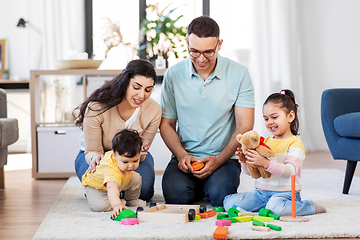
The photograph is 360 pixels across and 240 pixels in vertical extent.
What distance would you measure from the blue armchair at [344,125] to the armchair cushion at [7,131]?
67.3 inches

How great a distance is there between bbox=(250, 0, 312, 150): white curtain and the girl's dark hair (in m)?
2.43

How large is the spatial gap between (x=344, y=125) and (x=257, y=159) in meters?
0.74

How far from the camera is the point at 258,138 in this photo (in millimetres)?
1531

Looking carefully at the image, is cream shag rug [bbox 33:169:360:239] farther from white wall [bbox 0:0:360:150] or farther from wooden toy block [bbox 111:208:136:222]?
white wall [bbox 0:0:360:150]

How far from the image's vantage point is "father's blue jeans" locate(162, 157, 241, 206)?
178 cm

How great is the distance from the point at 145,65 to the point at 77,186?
3.19 ft

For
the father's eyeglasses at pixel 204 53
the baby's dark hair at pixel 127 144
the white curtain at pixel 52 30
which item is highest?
the white curtain at pixel 52 30

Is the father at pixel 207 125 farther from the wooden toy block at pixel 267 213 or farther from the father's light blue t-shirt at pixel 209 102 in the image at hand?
the wooden toy block at pixel 267 213

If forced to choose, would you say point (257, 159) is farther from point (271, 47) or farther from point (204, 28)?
point (271, 47)

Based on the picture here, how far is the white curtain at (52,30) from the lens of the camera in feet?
13.1

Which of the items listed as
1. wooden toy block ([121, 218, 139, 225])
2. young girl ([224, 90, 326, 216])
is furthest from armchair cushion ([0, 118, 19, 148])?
young girl ([224, 90, 326, 216])

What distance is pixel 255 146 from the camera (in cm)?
154

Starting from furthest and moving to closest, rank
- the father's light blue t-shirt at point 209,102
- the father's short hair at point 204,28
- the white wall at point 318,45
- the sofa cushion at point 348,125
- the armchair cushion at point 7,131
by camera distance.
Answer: the white wall at point 318,45 < the armchair cushion at point 7,131 < the sofa cushion at point 348,125 < the father's light blue t-shirt at point 209,102 < the father's short hair at point 204,28

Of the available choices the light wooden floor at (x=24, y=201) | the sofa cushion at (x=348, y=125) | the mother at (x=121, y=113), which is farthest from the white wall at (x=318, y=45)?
the mother at (x=121, y=113)
